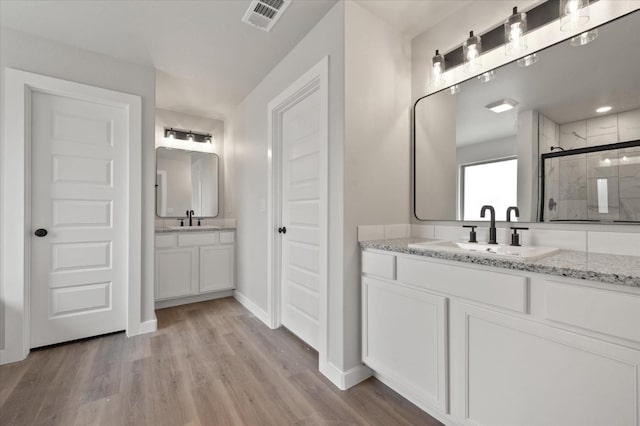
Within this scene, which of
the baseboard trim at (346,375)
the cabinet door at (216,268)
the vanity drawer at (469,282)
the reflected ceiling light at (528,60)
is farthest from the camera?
the cabinet door at (216,268)

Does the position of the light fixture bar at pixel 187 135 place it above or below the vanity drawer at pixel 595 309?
above

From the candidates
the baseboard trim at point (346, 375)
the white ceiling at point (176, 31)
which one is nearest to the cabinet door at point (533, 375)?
the baseboard trim at point (346, 375)

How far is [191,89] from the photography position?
3.08 m

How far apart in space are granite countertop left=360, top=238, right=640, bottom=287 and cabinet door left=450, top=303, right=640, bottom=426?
0.21 metres

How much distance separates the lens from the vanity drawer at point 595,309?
86 cm

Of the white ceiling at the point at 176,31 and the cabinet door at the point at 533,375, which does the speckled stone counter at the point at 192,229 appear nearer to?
the white ceiling at the point at 176,31

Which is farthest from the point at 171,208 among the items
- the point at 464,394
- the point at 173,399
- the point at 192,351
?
the point at 464,394

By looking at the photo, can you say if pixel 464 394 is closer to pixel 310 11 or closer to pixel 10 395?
pixel 310 11

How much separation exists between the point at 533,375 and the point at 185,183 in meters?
3.85

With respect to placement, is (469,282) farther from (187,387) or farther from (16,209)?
(16,209)

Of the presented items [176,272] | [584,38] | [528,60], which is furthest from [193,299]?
[584,38]

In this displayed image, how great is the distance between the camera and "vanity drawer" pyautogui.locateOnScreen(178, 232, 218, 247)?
327cm

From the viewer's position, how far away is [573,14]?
1353mm

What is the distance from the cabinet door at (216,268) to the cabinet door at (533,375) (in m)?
2.87
